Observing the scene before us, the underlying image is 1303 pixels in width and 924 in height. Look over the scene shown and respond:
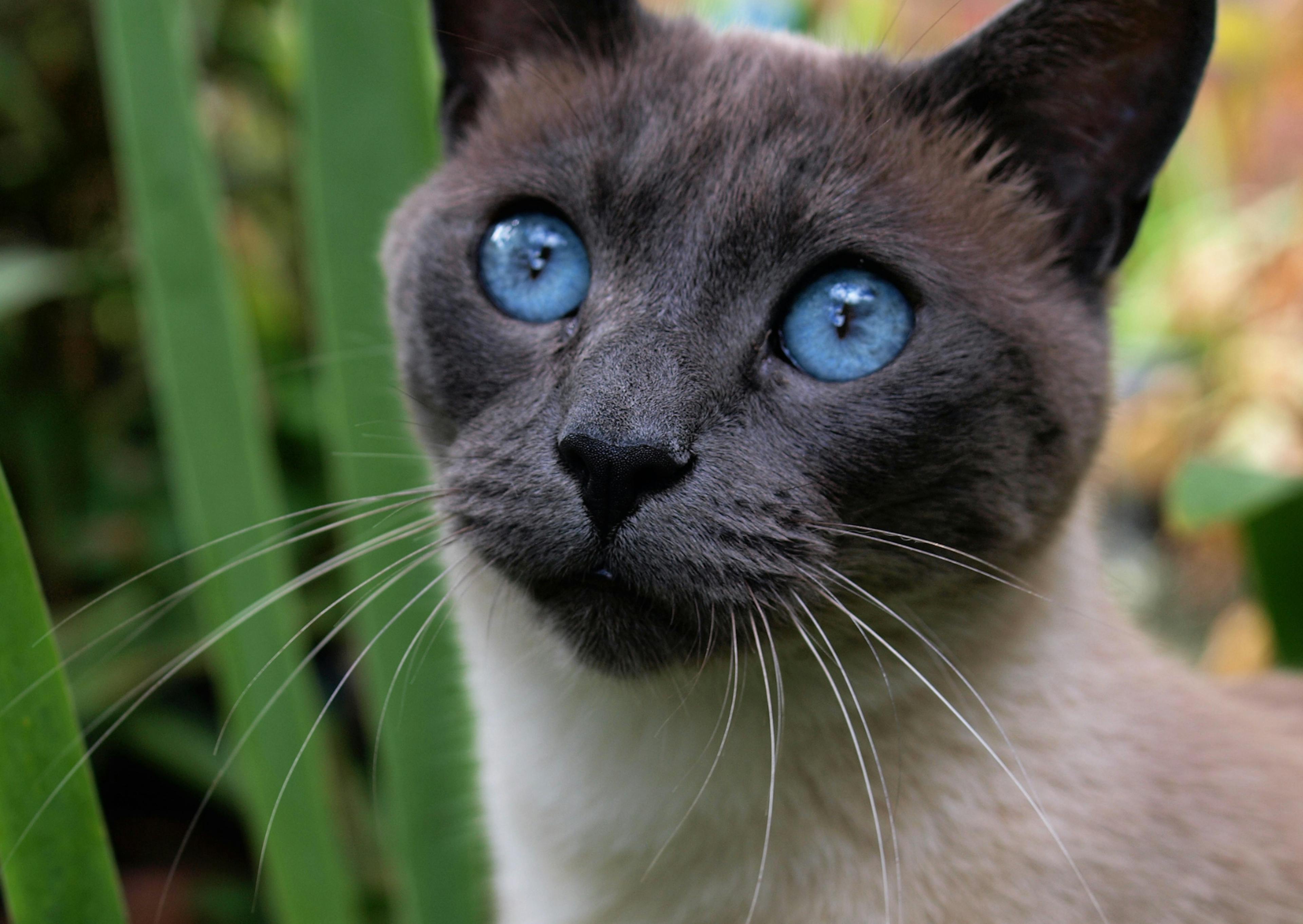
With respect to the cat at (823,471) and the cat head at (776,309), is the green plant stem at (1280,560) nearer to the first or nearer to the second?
the cat at (823,471)

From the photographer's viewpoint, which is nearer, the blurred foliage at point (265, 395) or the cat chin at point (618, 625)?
the cat chin at point (618, 625)

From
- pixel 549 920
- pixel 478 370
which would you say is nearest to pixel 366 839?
pixel 549 920

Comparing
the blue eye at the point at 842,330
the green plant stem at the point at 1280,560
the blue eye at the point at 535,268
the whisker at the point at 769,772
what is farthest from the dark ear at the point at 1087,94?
the green plant stem at the point at 1280,560

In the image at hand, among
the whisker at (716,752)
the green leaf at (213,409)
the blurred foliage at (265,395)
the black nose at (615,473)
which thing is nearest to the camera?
the black nose at (615,473)

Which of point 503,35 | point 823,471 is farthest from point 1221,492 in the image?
point 503,35

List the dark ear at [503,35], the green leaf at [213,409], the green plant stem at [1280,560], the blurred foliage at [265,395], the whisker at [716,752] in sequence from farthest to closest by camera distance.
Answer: the blurred foliage at [265,395], the green plant stem at [1280,560], the green leaf at [213,409], the dark ear at [503,35], the whisker at [716,752]

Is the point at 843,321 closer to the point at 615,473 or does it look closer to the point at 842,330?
the point at 842,330

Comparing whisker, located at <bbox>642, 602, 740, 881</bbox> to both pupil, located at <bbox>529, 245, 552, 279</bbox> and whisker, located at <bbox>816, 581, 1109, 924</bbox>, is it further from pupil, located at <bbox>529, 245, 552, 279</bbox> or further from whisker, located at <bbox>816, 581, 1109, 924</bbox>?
pupil, located at <bbox>529, 245, 552, 279</bbox>

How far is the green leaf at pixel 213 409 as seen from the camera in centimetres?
113

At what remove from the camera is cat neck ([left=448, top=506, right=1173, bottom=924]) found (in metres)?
0.86

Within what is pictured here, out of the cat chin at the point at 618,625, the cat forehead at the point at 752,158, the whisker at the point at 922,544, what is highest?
the cat forehead at the point at 752,158

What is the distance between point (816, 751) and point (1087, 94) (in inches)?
22.8

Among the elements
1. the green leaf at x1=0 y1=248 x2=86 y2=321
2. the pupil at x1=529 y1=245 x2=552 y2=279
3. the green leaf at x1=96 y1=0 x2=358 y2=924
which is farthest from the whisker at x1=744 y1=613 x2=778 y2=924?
the green leaf at x1=0 y1=248 x2=86 y2=321

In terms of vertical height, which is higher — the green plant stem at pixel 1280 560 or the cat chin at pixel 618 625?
the cat chin at pixel 618 625
